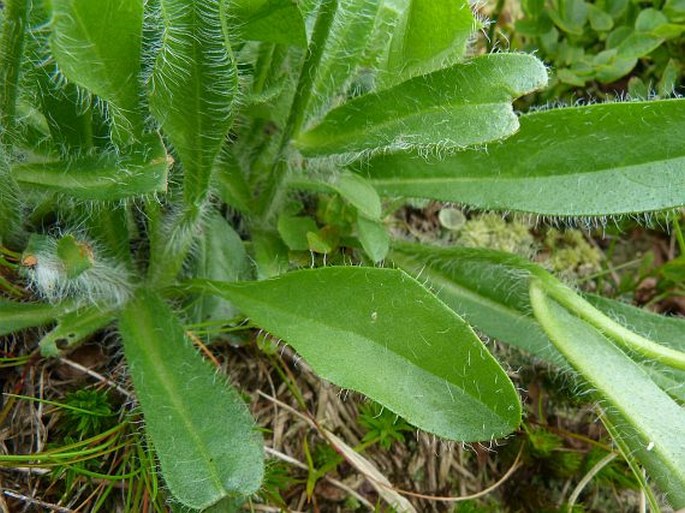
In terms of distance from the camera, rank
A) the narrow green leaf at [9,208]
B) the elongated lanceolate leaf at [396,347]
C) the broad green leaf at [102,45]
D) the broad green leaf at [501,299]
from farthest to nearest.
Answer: the broad green leaf at [501,299] → the narrow green leaf at [9,208] → the elongated lanceolate leaf at [396,347] → the broad green leaf at [102,45]

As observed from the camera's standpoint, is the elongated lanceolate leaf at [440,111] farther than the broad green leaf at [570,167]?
No

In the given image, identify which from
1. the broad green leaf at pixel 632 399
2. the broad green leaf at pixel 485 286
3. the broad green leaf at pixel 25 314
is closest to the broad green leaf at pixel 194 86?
the broad green leaf at pixel 25 314

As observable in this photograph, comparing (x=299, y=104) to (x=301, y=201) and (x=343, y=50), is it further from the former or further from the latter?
(x=301, y=201)

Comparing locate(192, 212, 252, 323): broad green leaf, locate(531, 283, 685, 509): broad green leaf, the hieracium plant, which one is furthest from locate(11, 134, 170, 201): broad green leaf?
locate(531, 283, 685, 509): broad green leaf

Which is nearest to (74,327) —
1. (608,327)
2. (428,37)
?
(428,37)

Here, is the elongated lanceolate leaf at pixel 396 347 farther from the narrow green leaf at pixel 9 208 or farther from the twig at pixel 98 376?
the narrow green leaf at pixel 9 208

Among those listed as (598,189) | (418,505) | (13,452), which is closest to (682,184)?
(598,189)

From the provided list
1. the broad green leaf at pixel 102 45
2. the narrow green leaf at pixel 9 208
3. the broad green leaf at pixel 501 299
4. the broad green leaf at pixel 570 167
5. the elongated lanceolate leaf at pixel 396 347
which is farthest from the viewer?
the broad green leaf at pixel 501 299
